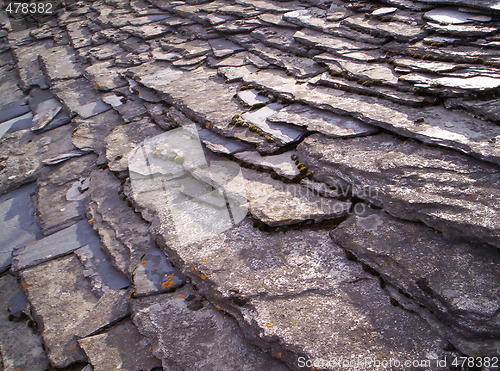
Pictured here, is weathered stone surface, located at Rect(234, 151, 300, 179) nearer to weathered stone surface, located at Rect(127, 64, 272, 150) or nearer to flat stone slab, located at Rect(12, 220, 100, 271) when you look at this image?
weathered stone surface, located at Rect(127, 64, 272, 150)

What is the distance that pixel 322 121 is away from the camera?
5.04m

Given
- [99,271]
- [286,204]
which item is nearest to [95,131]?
[99,271]

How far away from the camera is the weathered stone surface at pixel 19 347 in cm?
423

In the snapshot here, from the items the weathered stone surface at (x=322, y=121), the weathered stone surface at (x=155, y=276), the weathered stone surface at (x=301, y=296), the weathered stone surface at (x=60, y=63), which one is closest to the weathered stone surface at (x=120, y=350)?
the weathered stone surface at (x=155, y=276)

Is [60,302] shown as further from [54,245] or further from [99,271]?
[54,245]

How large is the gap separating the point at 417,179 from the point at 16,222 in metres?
4.67

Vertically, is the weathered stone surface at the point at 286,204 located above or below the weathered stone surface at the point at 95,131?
above

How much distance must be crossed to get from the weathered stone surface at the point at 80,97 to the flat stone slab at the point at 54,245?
2.59 metres

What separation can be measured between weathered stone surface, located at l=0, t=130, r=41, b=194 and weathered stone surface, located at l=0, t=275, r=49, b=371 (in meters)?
2.16

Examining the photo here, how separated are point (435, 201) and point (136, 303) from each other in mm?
2542

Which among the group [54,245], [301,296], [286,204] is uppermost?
[286,204]

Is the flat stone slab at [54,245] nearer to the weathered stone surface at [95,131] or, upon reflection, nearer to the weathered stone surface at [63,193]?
the weathered stone surface at [63,193]

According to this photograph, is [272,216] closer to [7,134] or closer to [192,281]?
[192,281]

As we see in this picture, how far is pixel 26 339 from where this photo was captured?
14.7 feet
